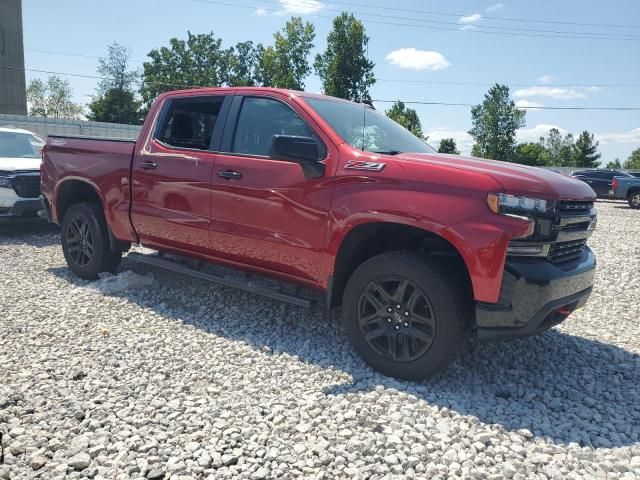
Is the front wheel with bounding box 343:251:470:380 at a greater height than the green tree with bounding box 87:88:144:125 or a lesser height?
lesser

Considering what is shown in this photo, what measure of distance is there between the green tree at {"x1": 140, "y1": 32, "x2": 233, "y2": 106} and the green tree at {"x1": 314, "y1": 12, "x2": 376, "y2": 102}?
2930 centimetres

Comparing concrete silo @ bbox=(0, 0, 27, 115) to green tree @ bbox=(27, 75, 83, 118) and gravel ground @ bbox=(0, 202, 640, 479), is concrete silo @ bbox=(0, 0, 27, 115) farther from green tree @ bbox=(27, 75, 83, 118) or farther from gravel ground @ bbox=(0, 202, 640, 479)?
gravel ground @ bbox=(0, 202, 640, 479)

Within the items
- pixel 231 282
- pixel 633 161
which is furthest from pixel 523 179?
pixel 633 161

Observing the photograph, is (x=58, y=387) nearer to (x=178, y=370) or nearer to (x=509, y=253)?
(x=178, y=370)

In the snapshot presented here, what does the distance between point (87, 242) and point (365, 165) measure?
3592 mm

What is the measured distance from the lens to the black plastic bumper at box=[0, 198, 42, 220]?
7.72 m

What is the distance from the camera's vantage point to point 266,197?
13.2 feet

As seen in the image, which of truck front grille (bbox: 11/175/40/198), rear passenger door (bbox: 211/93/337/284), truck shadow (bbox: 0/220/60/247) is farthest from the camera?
truck shadow (bbox: 0/220/60/247)

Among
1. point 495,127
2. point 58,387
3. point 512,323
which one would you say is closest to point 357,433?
point 512,323

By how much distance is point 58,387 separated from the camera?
3.26 metres

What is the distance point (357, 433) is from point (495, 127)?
62228 millimetres

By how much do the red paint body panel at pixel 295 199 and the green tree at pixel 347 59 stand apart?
28688 millimetres

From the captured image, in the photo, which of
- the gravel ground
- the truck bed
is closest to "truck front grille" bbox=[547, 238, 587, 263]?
the gravel ground

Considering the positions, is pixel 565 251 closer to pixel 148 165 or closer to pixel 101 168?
pixel 148 165
